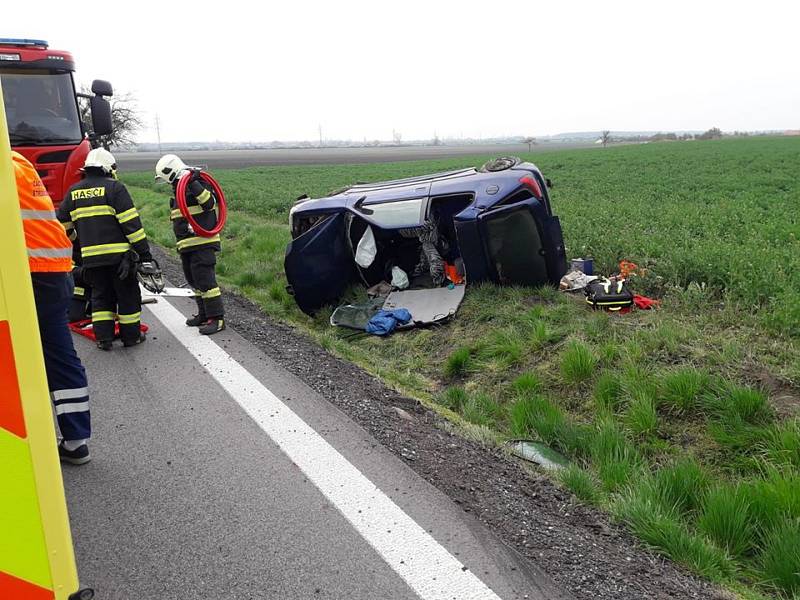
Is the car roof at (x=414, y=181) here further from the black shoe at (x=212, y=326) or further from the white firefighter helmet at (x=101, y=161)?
the white firefighter helmet at (x=101, y=161)

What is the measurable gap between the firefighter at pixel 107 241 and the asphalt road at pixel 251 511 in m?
1.36

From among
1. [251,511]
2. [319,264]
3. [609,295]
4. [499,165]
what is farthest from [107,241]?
[609,295]

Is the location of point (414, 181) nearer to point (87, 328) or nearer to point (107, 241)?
point (107, 241)

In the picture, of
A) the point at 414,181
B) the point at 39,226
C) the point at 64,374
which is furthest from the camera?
the point at 414,181

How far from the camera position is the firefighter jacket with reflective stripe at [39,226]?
9.34ft

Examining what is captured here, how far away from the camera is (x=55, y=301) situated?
3348 mm

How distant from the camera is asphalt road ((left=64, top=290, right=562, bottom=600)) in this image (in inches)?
101

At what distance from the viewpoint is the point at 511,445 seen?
393 cm

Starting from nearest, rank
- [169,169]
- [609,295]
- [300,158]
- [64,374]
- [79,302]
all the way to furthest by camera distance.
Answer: [64,374] → [609,295] → [169,169] → [79,302] → [300,158]

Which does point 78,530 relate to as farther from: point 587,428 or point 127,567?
point 587,428

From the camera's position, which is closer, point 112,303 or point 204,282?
point 112,303

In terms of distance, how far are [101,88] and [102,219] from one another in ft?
12.7

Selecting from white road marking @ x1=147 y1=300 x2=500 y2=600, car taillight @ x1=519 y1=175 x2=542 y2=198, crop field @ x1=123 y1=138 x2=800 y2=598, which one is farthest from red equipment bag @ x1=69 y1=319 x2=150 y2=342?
car taillight @ x1=519 y1=175 x2=542 y2=198

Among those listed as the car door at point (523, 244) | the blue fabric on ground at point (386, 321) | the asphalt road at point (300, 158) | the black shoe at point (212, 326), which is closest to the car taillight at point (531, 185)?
the car door at point (523, 244)
